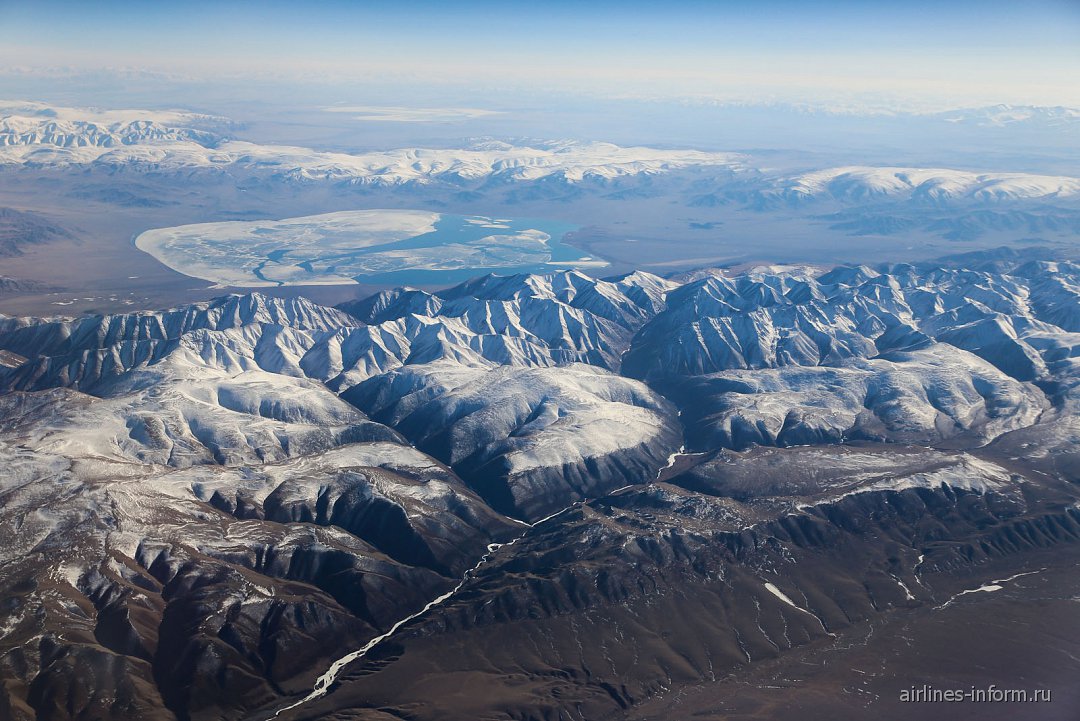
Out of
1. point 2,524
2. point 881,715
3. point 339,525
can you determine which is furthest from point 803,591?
point 2,524

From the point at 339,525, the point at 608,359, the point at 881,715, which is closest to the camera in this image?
the point at 881,715

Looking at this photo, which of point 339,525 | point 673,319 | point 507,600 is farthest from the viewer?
point 673,319

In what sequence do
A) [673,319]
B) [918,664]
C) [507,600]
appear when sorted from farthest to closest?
[673,319]
[507,600]
[918,664]

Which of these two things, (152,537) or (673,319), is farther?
(673,319)

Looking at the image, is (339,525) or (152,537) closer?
(152,537)

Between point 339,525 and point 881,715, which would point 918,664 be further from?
point 339,525

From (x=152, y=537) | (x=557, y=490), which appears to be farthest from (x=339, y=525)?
(x=557, y=490)

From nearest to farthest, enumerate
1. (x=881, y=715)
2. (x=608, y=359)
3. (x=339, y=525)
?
(x=881, y=715) → (x=339, y=525) → (x=608, y=359)

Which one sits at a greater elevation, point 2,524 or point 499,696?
point 2,524

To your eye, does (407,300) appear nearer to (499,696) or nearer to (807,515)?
(807,515)
